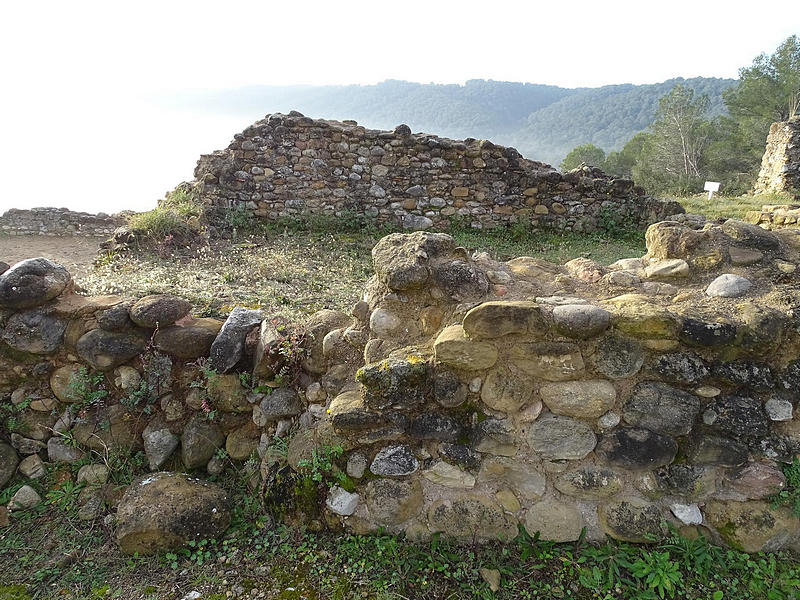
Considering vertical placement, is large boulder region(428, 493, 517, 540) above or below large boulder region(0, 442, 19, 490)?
below

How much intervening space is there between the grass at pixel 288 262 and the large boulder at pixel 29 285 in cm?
78

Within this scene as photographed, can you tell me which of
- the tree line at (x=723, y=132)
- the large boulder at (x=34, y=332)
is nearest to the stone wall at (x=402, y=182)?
the large boulder at (x=34, y=332)

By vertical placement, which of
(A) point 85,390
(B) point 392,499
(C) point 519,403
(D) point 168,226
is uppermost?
(D) point 168,226

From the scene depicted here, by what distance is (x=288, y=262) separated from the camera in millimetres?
5898

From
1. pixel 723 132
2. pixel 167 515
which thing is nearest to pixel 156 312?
pixel 167 515

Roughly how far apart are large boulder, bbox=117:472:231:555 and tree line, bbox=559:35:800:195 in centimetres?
1920

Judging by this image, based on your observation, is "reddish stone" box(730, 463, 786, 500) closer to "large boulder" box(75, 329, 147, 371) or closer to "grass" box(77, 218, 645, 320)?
"grass" box(77, 218, 645, 320)

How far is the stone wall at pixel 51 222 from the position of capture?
37.1ft

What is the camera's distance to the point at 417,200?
26.8 feet

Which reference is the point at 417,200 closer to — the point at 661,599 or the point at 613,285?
the point at 613,285

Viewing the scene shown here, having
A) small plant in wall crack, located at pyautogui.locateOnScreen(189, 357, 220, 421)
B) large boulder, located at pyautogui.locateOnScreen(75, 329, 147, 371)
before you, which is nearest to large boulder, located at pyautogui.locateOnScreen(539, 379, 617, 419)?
small plant in wall crack, located at pyautogui.locateOnScreen(189, 357, 220, 421)

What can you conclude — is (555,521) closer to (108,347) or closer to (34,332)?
(108,347)

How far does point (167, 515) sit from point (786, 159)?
14.4 meters

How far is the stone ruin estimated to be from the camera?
8.31 feet
